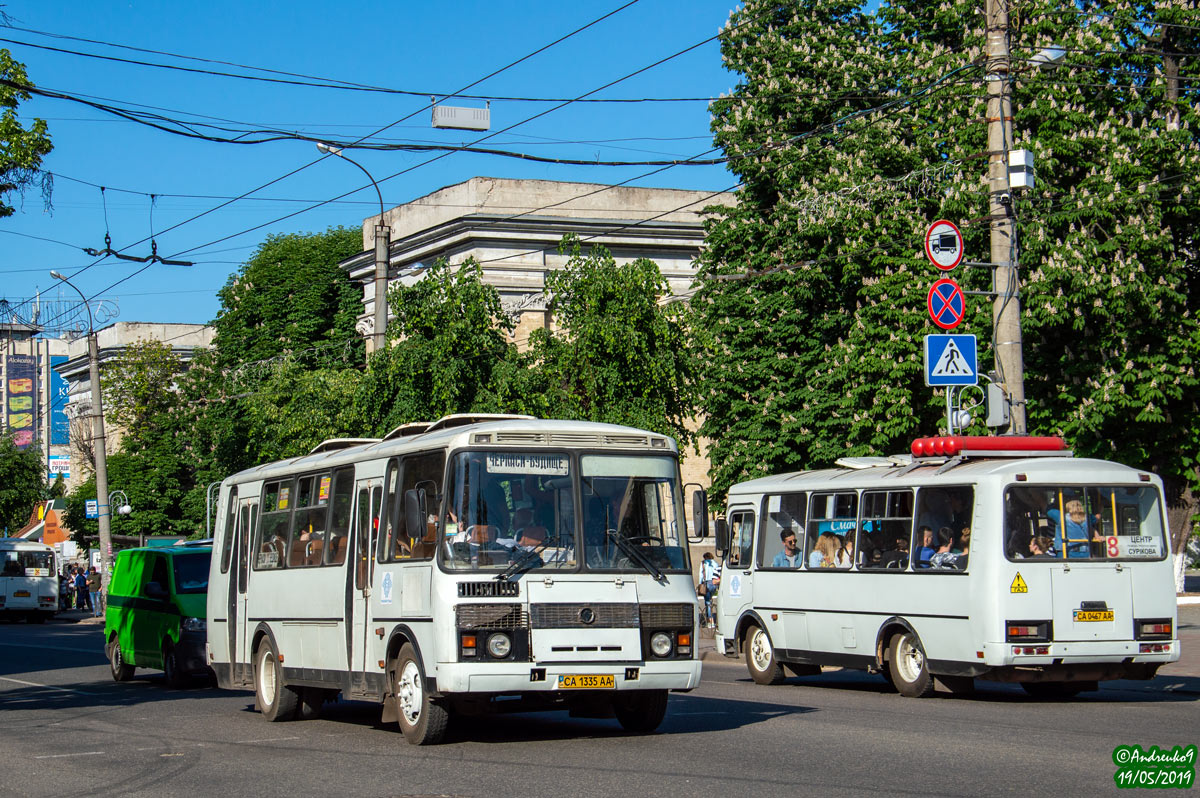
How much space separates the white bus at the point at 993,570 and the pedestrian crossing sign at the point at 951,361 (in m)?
1.41

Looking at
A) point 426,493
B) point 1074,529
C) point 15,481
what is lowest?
point 1074,529

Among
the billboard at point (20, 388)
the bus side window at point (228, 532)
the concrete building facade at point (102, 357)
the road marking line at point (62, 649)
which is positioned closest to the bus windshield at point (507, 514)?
the bus side window at point (228, 532)

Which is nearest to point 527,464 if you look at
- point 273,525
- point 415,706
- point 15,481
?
point 415,706

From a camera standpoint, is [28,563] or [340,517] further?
[28,563]

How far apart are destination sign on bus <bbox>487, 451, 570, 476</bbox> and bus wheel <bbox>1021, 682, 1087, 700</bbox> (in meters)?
7.44

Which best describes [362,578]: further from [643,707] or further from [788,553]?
[788,553]

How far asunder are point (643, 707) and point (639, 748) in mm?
1146

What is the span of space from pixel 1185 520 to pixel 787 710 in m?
20.9

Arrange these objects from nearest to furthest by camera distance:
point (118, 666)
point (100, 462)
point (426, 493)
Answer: point (426, 493) → point (118, 666) → point (100, 462)

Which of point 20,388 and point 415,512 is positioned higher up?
point 20,388

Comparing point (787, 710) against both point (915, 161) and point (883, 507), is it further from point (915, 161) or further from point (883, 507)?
point (915, 161)

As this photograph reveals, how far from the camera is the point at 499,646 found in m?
12.2

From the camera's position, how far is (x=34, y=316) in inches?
2926

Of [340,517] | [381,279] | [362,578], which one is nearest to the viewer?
Result: [362,578]
